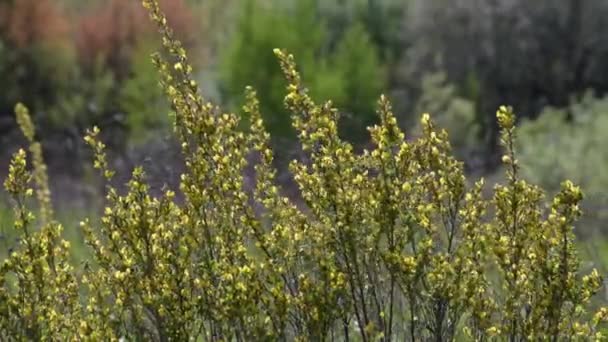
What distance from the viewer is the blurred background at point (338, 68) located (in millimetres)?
14250

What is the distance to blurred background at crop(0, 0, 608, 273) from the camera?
1425cm

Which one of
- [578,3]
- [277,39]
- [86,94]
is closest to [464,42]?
[578,3]

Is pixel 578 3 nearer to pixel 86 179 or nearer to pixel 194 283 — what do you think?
pixel 86 179

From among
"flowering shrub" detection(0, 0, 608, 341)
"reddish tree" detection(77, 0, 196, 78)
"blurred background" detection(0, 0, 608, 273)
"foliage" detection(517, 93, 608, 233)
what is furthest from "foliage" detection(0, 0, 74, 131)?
"flowering shrub" detection(0, 0, 608, 341)

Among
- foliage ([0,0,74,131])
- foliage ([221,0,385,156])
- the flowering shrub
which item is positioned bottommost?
the flowering shrub

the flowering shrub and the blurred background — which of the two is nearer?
the flowering shrub

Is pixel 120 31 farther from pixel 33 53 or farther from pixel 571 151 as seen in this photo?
pixel 571 151

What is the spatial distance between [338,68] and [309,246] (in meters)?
11.4

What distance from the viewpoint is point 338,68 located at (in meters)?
15.2

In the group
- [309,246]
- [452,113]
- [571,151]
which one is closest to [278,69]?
[452,113]

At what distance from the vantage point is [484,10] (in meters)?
15.7

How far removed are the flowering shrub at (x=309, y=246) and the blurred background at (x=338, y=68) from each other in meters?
8.19

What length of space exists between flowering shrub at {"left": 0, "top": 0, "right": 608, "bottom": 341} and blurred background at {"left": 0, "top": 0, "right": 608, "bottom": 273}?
819 centimetres

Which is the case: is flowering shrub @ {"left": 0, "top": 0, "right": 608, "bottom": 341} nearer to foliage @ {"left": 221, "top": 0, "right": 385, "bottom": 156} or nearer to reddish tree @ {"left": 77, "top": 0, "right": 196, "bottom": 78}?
foliage @ {"left": 221, "top": 0, "right": 385, "bottom": 156}
